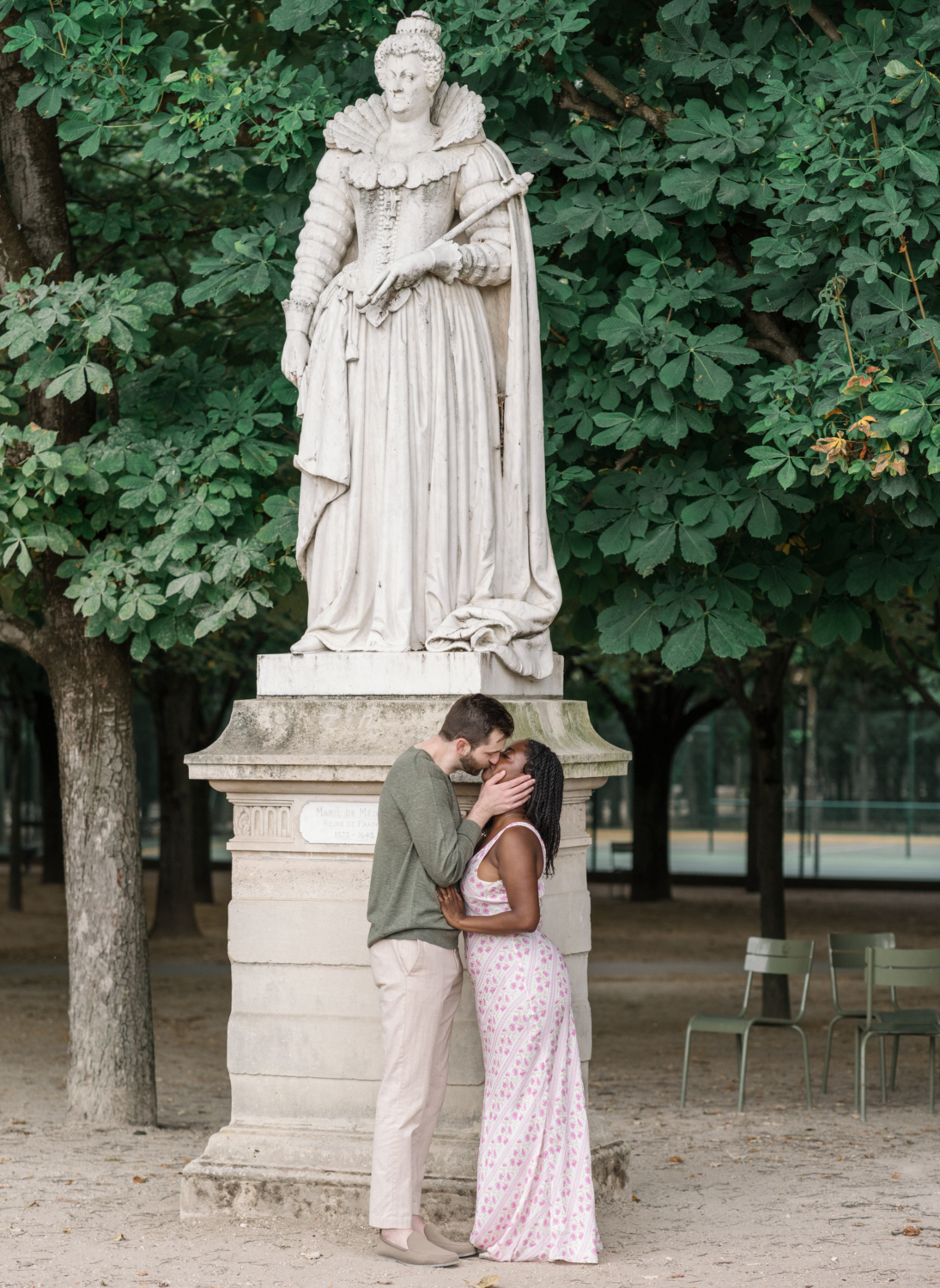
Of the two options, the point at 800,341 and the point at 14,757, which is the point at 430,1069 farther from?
the point at 14,757

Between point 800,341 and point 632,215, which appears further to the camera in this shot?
point 800,341

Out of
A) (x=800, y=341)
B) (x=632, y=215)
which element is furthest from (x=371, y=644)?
(x=800, y=341)

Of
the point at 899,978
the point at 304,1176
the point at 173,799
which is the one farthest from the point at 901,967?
the point at 173,799

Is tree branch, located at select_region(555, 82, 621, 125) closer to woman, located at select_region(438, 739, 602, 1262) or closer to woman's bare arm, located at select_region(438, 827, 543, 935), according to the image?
woman, located at select_region(438, 739, 602, 1262)

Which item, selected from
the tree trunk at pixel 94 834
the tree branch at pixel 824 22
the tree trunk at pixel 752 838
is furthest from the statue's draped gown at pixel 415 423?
the tree trunk at pixel 752 838

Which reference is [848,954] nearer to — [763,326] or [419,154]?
[763,326]

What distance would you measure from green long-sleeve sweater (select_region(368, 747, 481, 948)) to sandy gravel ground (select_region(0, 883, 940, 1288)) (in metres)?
1.15

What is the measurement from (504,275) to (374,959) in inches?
108

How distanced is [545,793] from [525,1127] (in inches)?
44.8

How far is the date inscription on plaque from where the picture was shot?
6246mm

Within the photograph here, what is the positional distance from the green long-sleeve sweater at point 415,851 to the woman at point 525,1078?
8 centimetres

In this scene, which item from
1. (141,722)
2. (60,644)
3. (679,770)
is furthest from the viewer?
(141,722)

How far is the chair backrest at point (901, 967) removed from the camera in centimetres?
995

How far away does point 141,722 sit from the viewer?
3647 cm
